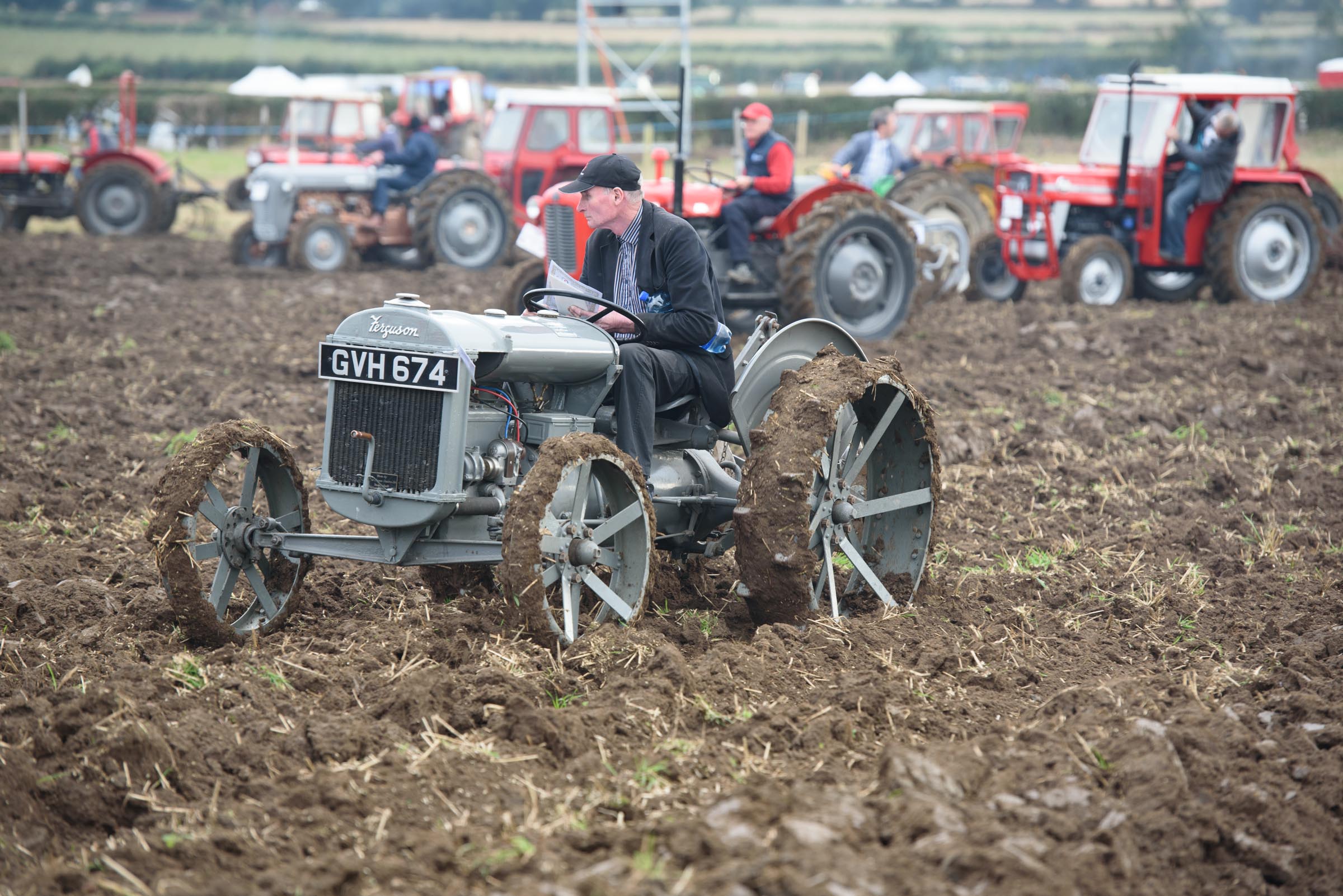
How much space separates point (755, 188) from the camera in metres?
11.8

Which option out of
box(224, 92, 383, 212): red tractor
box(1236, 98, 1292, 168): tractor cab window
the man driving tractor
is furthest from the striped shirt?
box(224, 92, 383, 212): red tractor

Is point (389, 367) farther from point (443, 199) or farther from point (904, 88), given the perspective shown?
point (904, 88)

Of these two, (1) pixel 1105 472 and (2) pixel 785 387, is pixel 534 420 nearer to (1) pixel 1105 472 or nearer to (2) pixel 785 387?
(2) pixel 785 387

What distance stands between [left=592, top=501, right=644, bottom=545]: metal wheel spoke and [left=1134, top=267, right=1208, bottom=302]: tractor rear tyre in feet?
37.7

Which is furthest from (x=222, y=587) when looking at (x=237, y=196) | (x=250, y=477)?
(x=237, y=196)

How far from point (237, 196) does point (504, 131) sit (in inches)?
233

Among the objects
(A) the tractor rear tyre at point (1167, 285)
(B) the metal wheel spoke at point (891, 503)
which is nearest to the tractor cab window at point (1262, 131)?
(A) the tractor rear tyre at point (1167, 285)

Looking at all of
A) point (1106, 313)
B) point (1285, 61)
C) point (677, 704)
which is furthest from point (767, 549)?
point (1285, 61)

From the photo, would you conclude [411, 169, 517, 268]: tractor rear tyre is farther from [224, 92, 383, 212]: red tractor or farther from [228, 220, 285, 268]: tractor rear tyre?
[224, 92, 383, 212]: red tractor

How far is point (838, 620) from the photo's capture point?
5.14 m

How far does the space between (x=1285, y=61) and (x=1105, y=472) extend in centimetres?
4328

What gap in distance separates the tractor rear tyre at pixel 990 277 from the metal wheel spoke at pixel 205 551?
1151 cm

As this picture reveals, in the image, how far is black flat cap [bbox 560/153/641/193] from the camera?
5.34m

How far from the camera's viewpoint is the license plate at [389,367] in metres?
4.66
